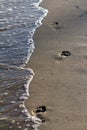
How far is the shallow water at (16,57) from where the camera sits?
159 inches

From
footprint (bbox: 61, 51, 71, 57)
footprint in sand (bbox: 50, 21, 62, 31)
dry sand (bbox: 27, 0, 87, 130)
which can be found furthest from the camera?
footprint in sand (bbox: 50, 21, 62, 31)

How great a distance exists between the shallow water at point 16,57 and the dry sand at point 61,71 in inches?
4.2

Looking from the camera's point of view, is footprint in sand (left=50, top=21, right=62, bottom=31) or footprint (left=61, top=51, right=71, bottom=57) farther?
footprint in sand (left=50, top=21, right=62, bottom=31)

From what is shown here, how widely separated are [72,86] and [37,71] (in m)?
0.60

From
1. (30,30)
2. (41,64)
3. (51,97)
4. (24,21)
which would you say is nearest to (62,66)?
(41,64)

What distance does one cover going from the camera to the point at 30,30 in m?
6.24

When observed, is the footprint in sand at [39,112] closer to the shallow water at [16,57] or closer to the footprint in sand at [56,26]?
the shallow water at [16,57]

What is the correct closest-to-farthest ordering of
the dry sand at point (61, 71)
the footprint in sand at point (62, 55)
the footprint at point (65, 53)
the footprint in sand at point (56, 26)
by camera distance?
the dry sand at point (61, 71), the footprint in sand at point (62, 55), the footprint at point (65, 53), the footprint in sand at point (56, 26)

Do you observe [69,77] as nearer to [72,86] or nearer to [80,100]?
[72,86]

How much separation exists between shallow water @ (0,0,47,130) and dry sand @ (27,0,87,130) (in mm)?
108

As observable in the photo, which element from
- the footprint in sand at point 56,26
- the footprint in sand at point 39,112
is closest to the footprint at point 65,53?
the footprint in sand at point 56,26

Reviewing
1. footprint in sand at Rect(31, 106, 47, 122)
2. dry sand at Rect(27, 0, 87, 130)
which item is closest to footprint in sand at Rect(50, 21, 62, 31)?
dry sand at Rect(27, 0, 87, 130)

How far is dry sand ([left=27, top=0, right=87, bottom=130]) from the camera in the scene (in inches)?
159

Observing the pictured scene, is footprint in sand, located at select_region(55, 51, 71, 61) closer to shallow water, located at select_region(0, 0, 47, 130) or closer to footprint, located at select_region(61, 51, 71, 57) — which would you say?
footprint, located at select_region(61, 51, 71, 57)
